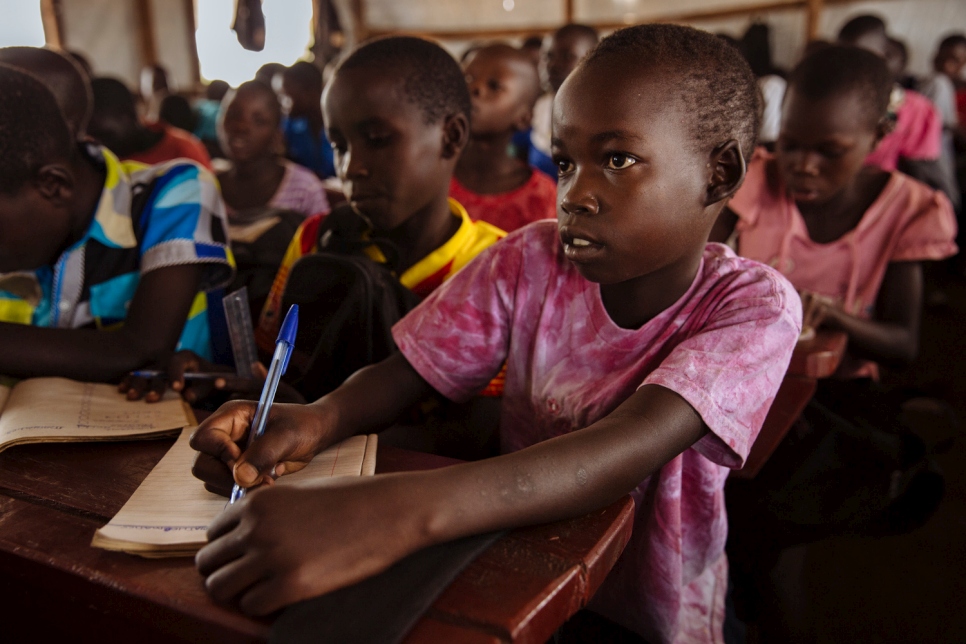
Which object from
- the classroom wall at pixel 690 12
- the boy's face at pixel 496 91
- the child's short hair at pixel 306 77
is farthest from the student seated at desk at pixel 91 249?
the classroom wall at pixel 690 12

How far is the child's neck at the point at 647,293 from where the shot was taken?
96cm

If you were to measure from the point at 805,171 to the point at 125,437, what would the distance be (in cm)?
153

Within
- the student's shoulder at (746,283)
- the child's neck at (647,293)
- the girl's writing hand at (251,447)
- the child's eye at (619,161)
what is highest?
the child's eye at (619,161)

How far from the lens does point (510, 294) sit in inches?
41.2

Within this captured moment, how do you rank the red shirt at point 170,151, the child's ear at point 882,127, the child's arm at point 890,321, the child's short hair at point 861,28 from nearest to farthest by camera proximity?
the child's arm at point 890,321, the child's ear at point 882,127, the red shirt at point 170,151, the child's short hair at point 861,28

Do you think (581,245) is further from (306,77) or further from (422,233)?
(306,77)

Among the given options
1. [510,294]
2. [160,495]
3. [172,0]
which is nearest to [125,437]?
[160,495]

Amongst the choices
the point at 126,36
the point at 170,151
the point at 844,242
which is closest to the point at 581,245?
the point at 844,242

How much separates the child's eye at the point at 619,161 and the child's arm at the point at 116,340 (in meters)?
0.79

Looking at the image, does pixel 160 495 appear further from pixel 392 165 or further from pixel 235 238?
pixel 235 238

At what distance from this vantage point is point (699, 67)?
864 mm

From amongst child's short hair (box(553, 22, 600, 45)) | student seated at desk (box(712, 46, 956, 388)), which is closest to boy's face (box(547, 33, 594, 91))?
child's short hair (box(553, 22, 600, 45))

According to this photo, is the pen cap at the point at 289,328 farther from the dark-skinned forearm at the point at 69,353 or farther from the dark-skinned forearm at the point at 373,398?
the dark-skinned forearm at the point at 69,353

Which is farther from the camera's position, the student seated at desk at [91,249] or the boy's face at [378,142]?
the boy's face at [378,142]
